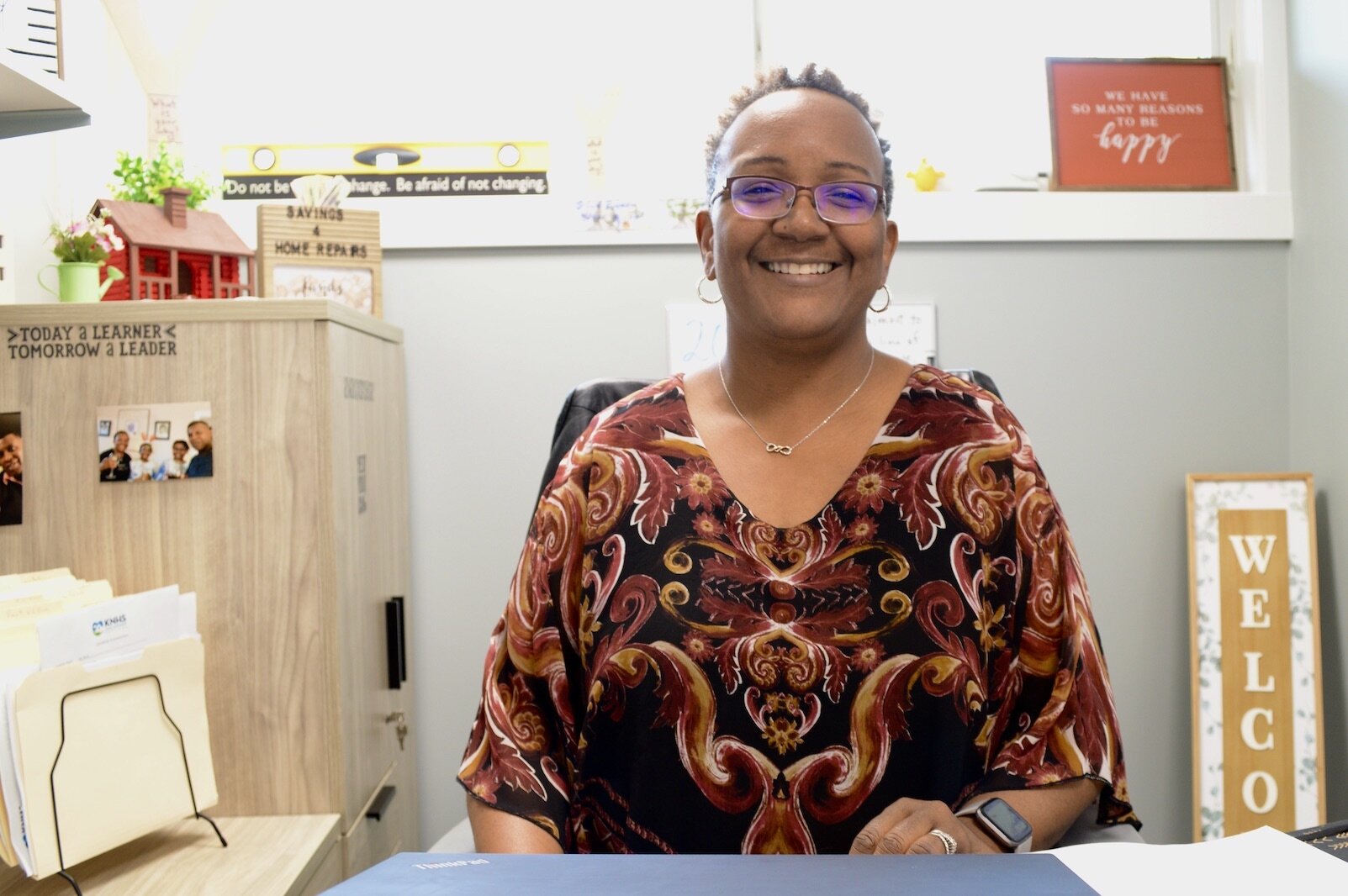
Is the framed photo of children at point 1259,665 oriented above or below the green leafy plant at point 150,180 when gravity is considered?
below

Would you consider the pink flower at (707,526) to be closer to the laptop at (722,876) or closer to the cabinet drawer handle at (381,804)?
the laptop at (722,876)

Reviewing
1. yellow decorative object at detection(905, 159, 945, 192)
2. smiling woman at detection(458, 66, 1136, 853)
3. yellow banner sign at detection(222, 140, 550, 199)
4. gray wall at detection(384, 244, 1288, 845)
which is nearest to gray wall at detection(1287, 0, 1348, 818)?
gray wall at detection(384, 244, 1288, 845)

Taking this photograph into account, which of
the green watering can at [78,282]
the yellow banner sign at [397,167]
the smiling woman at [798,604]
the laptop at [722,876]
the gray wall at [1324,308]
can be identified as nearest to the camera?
the laptop at [722,876]

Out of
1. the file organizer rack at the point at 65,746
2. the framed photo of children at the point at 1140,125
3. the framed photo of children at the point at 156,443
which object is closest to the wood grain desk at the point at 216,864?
the file organizer rack at the point at 65,746

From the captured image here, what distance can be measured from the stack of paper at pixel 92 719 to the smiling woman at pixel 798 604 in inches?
15.5

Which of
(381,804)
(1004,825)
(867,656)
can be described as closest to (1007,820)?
(1004,825)

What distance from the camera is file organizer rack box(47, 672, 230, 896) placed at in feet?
3.58

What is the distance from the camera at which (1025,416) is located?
2182 mm

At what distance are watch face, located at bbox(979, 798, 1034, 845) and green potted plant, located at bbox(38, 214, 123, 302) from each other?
4.43 feet

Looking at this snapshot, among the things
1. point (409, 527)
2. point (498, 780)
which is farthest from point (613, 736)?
point (409, 527)

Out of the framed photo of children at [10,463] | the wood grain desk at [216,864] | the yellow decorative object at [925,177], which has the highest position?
the yellow decorative object at [925,177]

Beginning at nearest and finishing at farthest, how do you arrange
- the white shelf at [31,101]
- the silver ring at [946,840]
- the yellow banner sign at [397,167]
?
the silver ring at [946,840] < the white shelf at [31,101] < the yellow banner sign at [397,167]

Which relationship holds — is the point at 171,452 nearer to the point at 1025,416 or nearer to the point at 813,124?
the point at 813,124

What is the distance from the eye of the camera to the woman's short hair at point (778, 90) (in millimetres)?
1214
